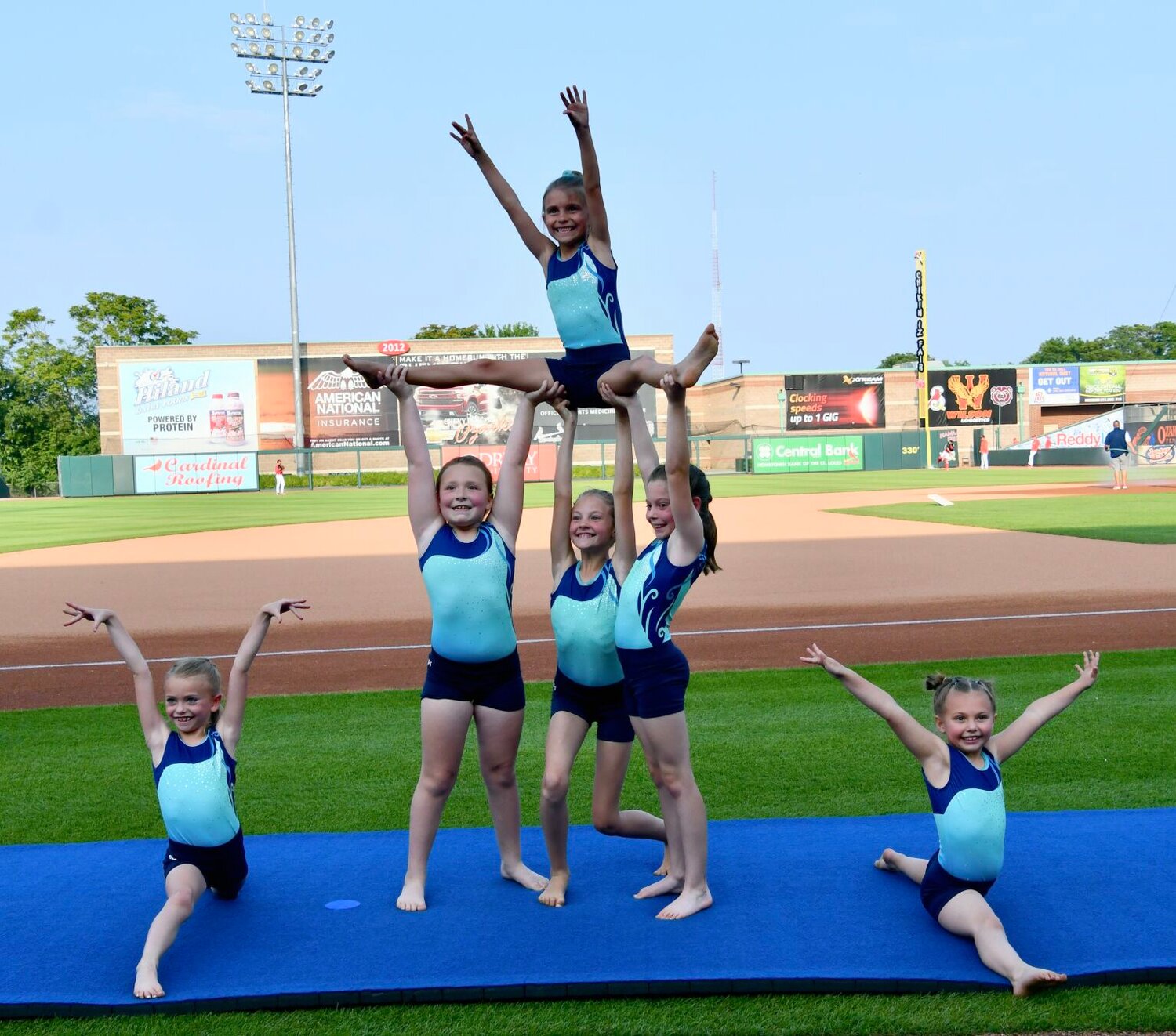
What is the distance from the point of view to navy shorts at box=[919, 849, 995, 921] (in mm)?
4219

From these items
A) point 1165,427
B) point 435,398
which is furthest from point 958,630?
point 435,398

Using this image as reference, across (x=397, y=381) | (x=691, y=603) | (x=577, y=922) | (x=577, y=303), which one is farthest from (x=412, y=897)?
(x=691, y=603)

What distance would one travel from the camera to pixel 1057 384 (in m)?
67.1

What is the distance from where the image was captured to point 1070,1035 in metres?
3.45

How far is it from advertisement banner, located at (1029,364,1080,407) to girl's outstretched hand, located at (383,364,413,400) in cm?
6732

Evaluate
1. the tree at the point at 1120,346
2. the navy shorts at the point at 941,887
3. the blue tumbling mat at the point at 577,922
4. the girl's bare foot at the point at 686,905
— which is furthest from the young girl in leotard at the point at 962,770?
the tree at the point at 1120,346

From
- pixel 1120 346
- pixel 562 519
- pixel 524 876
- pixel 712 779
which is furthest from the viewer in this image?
pixel 1120 346

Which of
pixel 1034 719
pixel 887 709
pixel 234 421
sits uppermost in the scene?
pixel 234 421

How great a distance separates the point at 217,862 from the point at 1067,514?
908 inches

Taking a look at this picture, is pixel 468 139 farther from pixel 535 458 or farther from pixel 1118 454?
pixel 535 458

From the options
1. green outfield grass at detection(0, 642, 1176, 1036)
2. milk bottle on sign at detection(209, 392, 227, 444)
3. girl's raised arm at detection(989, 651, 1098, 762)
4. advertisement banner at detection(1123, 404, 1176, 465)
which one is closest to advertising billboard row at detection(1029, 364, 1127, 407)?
advertisement banner at detection(1123, 404, 1176, 465)

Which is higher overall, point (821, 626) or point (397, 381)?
point (397, 381)

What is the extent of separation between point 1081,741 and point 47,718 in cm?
672

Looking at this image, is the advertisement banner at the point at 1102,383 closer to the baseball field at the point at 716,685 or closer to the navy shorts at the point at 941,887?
the baseball field at the point at 716,685
